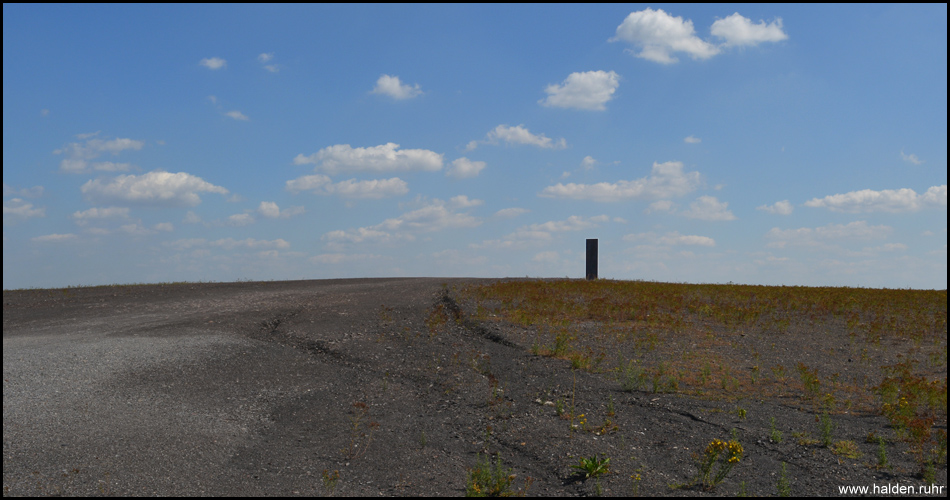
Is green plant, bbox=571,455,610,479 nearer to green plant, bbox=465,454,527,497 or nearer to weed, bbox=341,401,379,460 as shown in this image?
green plant, bbox=465,454,527,497

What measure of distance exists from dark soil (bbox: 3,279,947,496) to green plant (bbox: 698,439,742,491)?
10 centimetres

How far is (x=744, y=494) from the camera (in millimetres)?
5539

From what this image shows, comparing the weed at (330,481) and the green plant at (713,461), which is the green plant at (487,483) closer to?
the weed at (330,481)

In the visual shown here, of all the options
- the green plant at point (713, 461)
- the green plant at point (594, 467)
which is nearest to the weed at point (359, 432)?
the green plant at point (594, 467)

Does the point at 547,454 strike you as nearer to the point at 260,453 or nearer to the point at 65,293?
the point at 260,453

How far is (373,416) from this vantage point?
8.08m

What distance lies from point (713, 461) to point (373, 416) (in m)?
4.47

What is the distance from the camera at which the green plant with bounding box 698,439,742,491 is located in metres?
5.80

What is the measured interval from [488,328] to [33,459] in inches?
337

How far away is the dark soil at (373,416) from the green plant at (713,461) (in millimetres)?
105

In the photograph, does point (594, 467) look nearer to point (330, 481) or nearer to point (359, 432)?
point (330, 481)

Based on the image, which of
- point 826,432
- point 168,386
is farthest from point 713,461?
point 168,386

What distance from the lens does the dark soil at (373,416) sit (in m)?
6.02

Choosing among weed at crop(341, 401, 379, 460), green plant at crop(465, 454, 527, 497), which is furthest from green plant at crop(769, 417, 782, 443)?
weed at crop(341, 401, 379, 460)
